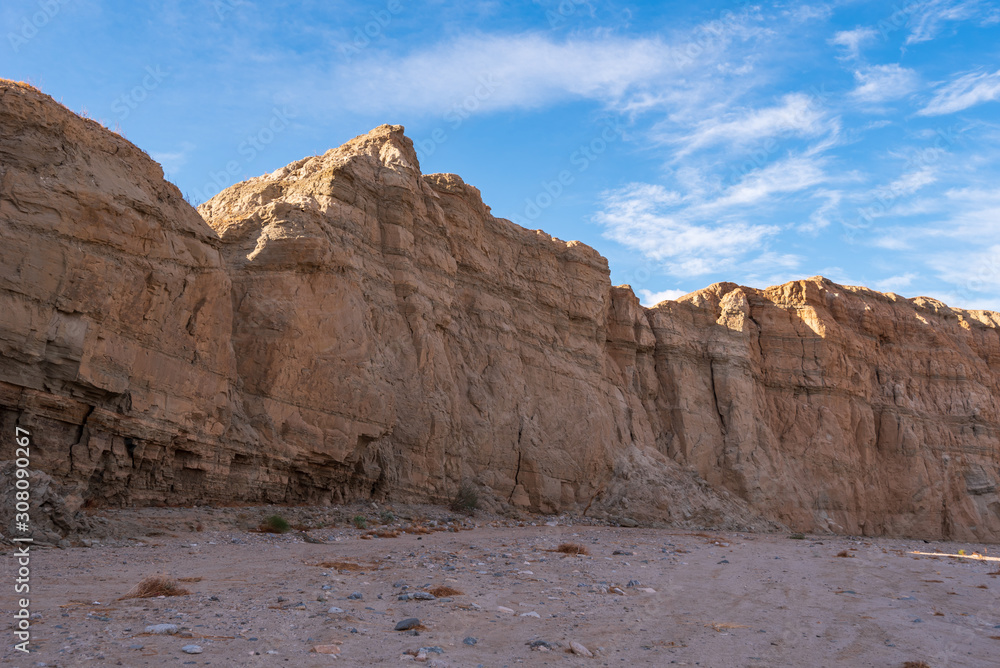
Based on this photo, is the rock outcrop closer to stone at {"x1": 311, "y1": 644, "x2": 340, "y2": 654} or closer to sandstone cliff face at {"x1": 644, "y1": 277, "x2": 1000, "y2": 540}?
sandstone cliff face at {"x1": 644, "y1": 277, "x2": 1000, "y2": 540}

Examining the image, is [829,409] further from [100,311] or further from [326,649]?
Result: [326,649]

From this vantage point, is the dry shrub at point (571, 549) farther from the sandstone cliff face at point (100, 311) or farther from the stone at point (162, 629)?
the stone at point (162, 629)

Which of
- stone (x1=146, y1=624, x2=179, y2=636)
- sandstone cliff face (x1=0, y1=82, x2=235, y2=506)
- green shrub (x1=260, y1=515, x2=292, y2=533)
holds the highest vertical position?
sandstone cliff face (x1=0, y1=82, x2=235, y2=506)

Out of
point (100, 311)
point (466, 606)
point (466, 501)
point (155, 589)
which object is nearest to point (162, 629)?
point (155, 589)

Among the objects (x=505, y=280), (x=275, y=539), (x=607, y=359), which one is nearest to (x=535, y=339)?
(x=505, y=280)

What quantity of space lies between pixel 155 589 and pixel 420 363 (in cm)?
1513

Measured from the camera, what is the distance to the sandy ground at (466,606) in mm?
5684

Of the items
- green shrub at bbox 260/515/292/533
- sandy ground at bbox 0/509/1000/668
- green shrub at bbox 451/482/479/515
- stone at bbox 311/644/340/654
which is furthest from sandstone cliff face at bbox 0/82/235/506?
stone at bbox 311/644/340/654

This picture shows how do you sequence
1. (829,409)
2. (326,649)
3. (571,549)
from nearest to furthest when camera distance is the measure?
(326,649) < (571,549) < (829,409)

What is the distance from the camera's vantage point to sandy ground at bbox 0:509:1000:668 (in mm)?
5684

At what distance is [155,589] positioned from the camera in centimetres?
711

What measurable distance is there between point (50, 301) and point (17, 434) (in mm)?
2245

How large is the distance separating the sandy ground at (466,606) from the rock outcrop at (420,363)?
2.61 m

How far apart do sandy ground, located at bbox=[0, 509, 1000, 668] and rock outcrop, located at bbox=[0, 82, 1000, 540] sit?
2613 mm
